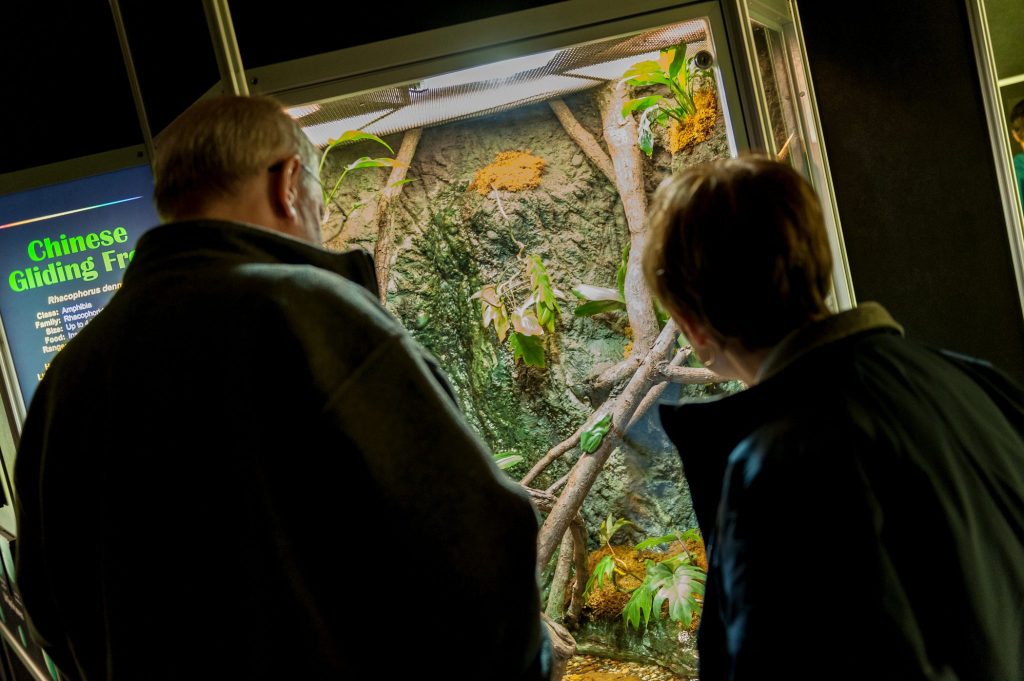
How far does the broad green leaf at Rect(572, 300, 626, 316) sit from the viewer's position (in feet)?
8.89

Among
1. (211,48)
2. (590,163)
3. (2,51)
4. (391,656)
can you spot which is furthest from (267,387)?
(2,51)

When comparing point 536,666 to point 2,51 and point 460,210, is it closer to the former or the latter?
point 460,210

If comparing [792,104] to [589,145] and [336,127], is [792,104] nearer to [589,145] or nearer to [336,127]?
[589,145]

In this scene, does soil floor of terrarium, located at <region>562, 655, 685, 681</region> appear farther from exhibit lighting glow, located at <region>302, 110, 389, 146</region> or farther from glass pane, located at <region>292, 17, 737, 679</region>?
exhibit lighting glow, located at <region>302, 110, 389, 146</region>

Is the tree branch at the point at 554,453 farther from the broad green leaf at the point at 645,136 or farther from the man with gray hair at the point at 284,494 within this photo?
the man with gray hair at the point at 284,494

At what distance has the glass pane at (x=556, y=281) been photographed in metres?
2.64

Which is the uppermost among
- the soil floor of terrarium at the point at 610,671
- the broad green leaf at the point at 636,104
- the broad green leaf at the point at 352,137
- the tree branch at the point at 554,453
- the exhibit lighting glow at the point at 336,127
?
the exhibit lighting glow at the point at 336,127

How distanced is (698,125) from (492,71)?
0.68 meters

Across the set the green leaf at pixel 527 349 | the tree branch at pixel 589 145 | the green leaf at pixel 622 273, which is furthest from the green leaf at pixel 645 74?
the green leaf at pixel 527 349

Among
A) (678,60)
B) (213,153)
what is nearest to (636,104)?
(678,60)

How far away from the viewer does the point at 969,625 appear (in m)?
1.07

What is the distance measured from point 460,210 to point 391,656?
1736 millimetres

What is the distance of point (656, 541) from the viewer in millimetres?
2777

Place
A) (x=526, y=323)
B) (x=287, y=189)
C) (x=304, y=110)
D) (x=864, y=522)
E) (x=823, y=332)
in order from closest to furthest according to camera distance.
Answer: (x=864, y=522), (x=823, y=332), (x=287, y=189), (x=304, y=110), (x=526, y=323)
